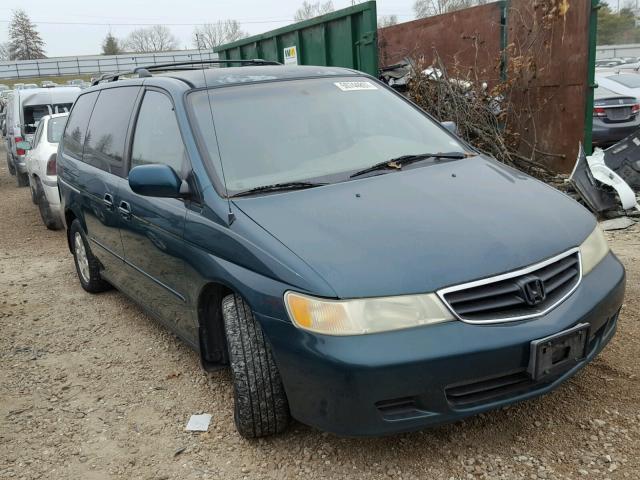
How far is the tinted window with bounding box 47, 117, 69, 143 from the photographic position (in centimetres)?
836

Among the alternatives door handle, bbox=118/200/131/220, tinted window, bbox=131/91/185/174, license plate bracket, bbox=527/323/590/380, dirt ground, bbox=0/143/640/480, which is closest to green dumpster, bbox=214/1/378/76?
tinted window, bbox=131/91/185/174

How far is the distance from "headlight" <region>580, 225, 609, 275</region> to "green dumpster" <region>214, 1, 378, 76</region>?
19.0 feet

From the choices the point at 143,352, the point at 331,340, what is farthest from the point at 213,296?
the point at 143,352

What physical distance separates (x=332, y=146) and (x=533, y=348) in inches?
64.1

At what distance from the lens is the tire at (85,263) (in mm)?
5221

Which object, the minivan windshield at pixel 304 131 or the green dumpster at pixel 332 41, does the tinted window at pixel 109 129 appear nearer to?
the minivan windshield at pixel 304 131

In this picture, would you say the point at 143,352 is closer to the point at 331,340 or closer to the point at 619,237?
the point at 331,340

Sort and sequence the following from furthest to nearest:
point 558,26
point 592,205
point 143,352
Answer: point 558,26, point 592,205, point 143,352

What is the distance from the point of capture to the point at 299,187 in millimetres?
3084

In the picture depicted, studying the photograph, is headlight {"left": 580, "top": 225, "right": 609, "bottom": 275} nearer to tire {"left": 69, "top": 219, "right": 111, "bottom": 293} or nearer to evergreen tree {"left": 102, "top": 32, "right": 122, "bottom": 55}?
tire {"left": 69, "top": 219, "right": 111, "bottom": 293}

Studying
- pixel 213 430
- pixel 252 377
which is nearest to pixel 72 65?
pixel 213 430

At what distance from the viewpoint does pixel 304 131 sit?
3479 millimetres

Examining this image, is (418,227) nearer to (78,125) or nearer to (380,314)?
(380,314)

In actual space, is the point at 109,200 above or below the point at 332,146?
below
